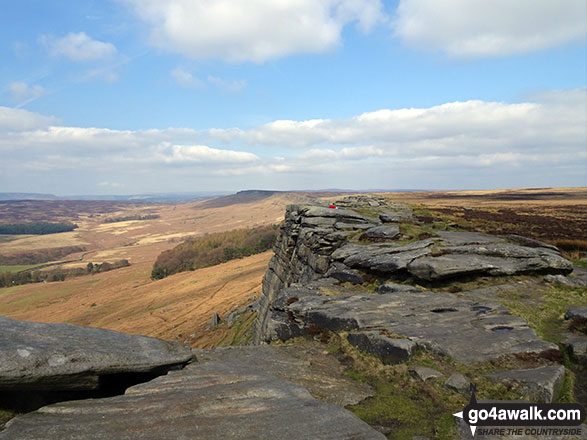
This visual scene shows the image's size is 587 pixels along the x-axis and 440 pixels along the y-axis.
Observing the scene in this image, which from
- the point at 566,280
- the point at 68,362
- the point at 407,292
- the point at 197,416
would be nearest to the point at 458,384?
the point at 197,416

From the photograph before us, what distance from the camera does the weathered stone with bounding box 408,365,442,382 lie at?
362 inches

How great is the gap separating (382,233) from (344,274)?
5.66 metres

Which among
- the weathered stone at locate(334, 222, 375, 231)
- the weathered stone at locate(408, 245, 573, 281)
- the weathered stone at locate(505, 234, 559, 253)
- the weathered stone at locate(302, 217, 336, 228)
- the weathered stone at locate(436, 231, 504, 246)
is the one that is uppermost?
the weathered stone at locate(302, 217, 336, 228)

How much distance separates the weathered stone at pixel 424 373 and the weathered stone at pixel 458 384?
0.43m

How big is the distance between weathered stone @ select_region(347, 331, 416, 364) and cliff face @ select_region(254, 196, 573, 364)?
0.03 m

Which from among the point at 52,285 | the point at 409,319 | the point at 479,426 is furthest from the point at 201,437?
the point at 52,285

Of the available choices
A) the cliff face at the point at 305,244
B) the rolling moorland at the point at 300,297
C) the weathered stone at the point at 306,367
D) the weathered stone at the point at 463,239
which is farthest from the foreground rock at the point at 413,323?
the weathered stone at the point at 463,239

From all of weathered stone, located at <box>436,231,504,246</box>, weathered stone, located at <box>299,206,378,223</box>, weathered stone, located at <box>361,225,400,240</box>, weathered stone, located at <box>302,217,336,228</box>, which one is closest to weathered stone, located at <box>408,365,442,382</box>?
weathered stone, located at <box>436,231,504,246</box>

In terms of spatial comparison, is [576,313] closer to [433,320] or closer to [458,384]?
[433,320]

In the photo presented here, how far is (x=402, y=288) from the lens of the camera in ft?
53.3

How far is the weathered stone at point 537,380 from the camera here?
314 inches

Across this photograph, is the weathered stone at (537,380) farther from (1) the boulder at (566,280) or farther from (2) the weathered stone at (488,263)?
(1) the boulder at (566,280)

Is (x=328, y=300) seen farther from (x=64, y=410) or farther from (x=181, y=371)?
(x=64, y=410)

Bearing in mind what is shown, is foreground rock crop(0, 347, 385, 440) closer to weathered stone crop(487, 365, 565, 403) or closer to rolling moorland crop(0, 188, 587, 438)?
rolling moorland crop(0, 188, 587, 438)
